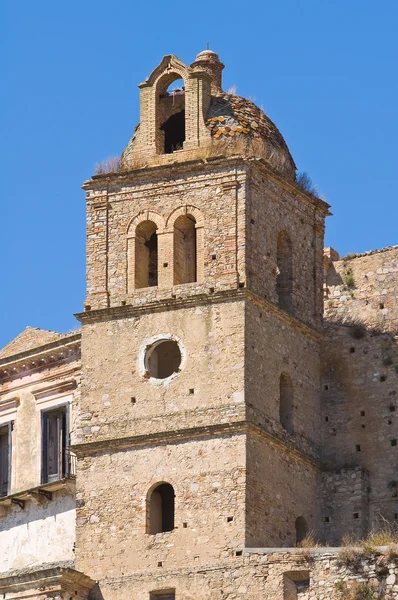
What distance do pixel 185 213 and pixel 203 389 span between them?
3.83 m

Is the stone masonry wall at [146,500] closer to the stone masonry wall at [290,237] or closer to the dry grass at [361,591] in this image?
the dry grass at [361,591]

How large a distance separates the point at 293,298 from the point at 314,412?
92.9 inches

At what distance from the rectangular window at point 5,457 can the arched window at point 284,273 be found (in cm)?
693

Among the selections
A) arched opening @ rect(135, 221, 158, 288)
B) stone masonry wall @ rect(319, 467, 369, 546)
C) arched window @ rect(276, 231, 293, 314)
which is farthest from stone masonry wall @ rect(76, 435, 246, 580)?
arched window @ rect(276, 231, 293, 314)

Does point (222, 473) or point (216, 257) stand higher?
point (216, 257)

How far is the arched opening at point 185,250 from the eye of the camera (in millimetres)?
50031

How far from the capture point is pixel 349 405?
51.1 meters

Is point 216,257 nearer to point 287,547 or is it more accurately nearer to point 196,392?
point 196,392

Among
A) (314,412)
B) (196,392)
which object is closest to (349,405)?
(314,412)

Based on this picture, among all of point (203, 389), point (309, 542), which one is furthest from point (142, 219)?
point (309, 542)

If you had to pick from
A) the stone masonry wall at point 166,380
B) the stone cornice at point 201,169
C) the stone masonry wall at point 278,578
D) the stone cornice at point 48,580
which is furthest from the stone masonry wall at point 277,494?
the stone cornice at point 201,169

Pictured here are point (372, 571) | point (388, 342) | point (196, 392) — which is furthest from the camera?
point (388, 342)

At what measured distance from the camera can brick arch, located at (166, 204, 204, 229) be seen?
4988 centimetres

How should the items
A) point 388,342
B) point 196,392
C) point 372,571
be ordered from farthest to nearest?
point 388,342
point 196,392
point 372,571
